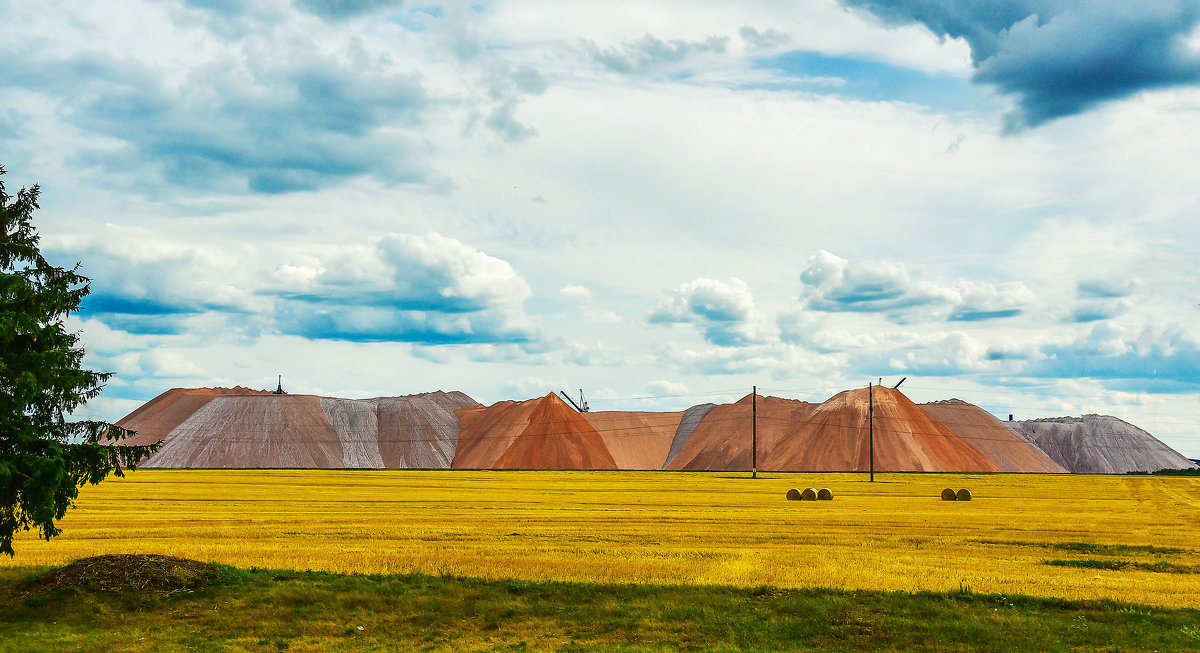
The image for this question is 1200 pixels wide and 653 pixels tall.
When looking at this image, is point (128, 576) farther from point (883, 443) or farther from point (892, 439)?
point (892, 439)

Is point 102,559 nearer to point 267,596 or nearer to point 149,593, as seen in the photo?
point 149,593

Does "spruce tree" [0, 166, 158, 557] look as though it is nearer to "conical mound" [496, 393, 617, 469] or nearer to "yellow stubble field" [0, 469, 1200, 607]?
"yellow stubble field" [0, 469, 1200, 607]

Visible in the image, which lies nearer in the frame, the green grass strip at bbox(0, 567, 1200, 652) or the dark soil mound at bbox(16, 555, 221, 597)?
the green grass strip at bbox(0, 567, 1200, 652)

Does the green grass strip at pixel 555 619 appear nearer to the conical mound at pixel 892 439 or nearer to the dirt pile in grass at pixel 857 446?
the dirt pile in grass at pixel 857 446

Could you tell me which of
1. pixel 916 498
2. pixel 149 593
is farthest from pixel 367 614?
pixel 916 498

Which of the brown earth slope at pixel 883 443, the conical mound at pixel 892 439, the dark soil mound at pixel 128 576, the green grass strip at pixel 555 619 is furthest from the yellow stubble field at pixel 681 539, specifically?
the conical mound at pixel 892 439

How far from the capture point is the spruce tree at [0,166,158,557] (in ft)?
63.3

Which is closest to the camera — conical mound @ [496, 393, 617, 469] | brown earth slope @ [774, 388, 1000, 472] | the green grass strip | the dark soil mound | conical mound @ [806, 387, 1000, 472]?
the green grass strip

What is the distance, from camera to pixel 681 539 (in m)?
38.8

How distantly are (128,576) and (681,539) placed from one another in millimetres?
22671

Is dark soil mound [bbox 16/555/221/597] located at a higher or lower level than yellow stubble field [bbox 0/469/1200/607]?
higher

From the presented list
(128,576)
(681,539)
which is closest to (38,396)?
(128,576)

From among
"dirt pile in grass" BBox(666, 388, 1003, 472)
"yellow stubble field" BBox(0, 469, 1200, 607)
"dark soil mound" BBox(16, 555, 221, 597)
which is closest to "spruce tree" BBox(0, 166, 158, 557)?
"dark soil mound" BBox(16, 555, 221, 597)

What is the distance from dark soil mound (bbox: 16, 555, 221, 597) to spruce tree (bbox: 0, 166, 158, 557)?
1.73 m
